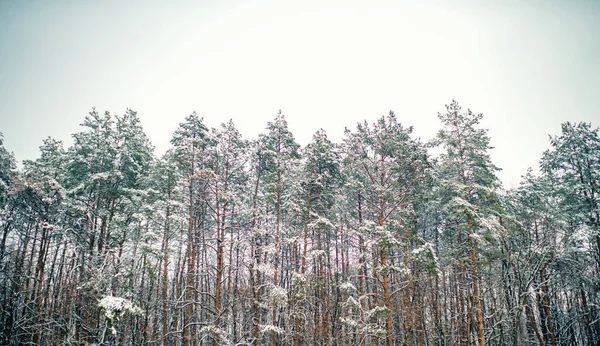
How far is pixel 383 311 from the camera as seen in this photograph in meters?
12.0

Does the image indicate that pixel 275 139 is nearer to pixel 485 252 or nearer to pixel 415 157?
Result: pixel 415 157

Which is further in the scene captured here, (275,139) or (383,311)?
(275,139)

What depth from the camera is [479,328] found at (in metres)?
12.7

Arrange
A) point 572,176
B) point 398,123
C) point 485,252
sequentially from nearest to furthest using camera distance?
1. point 485,252
2. point 398,123
3. point 572,176

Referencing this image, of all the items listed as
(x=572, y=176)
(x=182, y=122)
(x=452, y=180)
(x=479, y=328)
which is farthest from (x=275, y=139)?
(x=572, y=176)

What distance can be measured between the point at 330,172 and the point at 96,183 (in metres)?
13.6

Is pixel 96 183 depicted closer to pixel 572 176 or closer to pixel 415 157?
pixel 415 157

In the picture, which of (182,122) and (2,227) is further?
(182,122)

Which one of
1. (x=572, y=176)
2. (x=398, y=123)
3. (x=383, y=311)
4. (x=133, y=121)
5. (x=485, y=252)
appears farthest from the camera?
(x=133, y=121)

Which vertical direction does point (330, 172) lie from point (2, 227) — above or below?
above

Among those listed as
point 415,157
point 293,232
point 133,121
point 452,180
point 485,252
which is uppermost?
point 133,121

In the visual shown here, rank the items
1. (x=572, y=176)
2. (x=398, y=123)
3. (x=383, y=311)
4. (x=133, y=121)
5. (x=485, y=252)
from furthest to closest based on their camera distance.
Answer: (x=133, y=121) < (x=572, y=176) < (x=398, y=123) < (x=485, y=252) < (x=383, y=311)

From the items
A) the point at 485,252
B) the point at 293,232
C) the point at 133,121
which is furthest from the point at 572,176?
the point at 133,121

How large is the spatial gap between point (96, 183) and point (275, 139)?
1072 cm
